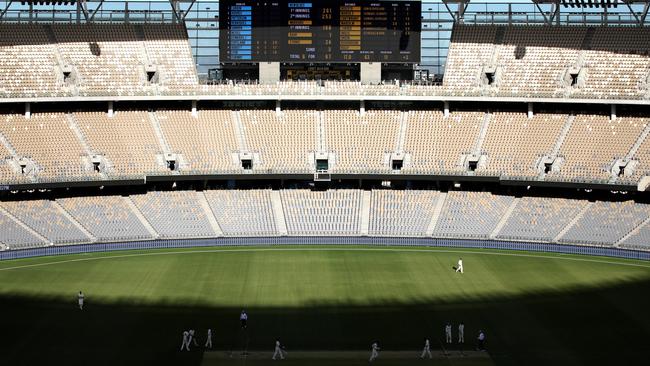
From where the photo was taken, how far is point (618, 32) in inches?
2618

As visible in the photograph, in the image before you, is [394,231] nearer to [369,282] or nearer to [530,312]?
[369,282]

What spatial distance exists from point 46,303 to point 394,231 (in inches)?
992

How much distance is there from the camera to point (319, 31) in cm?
6519

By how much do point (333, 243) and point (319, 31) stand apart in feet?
54.8

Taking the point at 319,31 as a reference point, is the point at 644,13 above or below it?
above

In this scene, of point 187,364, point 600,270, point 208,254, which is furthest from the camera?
point 208,254

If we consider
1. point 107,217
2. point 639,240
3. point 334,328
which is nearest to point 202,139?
point 107,217

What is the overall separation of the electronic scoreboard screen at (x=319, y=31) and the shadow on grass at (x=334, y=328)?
2670 centimetres

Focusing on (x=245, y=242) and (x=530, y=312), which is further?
(x=245, y=242)

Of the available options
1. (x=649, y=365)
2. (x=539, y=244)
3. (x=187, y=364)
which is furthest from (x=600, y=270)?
(x=187, y=364)

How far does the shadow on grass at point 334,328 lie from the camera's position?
35.9 m

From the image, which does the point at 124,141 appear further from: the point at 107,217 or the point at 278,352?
the point at 278,352

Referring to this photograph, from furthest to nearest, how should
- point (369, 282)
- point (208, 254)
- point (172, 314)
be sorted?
point (208, 254) < point (369, 282) < point (172, 314)

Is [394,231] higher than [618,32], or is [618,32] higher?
[618,32]
